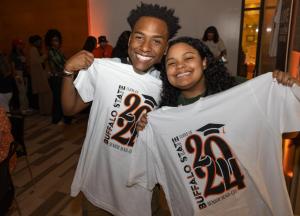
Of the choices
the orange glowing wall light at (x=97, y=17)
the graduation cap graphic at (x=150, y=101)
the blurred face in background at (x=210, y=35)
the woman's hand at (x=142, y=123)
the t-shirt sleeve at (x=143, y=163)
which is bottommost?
the t-shirt sleeve at (x=143, y=163)

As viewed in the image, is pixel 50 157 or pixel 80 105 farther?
pixel 50 157

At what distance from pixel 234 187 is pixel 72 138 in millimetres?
3936

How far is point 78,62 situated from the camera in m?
1.62

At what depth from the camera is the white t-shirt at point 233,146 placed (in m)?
1.39

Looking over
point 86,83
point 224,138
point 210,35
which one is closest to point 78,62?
point 86,83

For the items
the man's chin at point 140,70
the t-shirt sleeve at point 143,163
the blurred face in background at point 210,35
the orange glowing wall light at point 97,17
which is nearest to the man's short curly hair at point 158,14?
the man's chin at point 140,70

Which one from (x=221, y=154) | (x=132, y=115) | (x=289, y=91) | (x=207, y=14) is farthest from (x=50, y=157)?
(x=207, y=14)

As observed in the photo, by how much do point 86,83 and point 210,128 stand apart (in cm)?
78

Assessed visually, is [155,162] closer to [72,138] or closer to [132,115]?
[132,115]

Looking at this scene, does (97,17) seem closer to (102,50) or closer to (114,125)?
(102,50)

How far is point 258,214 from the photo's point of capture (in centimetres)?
146

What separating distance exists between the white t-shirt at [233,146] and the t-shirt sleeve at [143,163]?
100 millimetres

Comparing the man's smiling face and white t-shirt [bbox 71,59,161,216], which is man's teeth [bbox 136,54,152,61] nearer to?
the man's smiling face

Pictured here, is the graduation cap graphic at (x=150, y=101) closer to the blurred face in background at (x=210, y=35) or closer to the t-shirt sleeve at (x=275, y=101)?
the t-shirt sleeve at (x=275, y=101)
